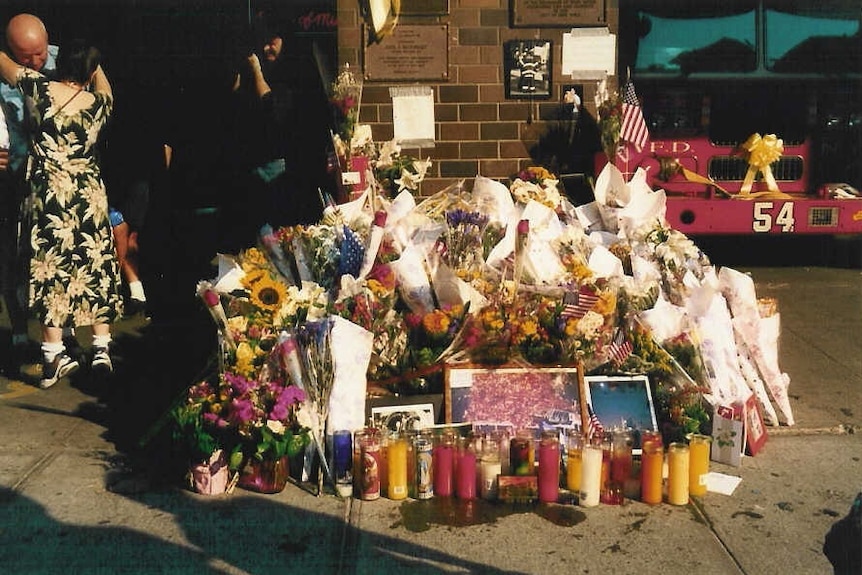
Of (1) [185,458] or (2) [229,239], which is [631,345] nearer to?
(1) [185,458]

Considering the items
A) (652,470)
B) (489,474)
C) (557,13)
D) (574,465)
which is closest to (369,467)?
(489,474)

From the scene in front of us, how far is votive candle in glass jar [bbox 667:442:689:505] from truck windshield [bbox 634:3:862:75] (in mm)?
5444

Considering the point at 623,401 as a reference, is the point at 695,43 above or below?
above

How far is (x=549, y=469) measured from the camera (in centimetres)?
453

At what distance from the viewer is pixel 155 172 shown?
8.64m

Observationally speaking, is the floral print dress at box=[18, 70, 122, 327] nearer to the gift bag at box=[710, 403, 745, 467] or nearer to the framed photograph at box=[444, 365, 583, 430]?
the framed photograph at box=[444, 365, 583, 430]

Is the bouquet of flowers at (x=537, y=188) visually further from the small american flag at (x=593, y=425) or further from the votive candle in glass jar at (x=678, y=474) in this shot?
the votive candle in glass jar at (x=678, y=474)

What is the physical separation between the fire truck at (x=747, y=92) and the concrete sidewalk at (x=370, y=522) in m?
3.95

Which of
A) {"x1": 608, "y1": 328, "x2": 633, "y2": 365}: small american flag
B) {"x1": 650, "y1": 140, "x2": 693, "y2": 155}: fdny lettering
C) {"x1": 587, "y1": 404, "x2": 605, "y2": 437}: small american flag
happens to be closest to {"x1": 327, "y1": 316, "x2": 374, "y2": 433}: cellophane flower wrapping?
{"x1": 587, "y1": 404, "x2": 605, "y2": 437}: small american flag

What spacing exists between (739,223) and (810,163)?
1319 mm

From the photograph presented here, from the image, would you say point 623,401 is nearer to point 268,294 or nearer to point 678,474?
point 678,474

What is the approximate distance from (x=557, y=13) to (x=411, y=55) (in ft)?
3.70

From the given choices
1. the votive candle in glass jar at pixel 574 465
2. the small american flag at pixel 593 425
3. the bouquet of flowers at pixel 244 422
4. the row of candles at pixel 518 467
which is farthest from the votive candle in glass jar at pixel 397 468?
the small american flag at pixel 593 425

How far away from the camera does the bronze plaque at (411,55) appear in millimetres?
7402
